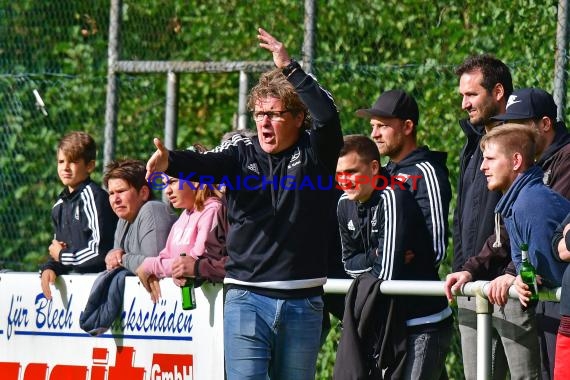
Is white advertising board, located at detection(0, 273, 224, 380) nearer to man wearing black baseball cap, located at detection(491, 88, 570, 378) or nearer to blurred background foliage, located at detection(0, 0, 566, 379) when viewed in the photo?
blurred background foliage, located at detection(0, 0, 566, 379)

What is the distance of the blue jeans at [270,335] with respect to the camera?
548 cm

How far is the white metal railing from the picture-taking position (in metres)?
5.29

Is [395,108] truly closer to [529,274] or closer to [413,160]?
[413,160]

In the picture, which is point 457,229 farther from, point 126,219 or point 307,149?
point 126,219

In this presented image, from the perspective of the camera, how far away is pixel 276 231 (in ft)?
18.0

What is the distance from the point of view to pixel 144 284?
6.89m

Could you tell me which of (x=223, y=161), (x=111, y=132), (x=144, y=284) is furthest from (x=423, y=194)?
(x=111, y=132)

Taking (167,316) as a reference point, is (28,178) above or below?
above

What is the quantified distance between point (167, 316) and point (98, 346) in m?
0.54

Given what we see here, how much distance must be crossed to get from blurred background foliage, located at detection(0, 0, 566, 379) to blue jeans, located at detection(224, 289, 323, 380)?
259 centimetres

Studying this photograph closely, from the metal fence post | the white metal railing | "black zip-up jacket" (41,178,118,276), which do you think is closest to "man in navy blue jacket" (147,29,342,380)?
the white metal railing

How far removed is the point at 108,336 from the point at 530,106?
106 inches

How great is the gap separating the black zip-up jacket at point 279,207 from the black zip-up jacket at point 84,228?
2099 mm

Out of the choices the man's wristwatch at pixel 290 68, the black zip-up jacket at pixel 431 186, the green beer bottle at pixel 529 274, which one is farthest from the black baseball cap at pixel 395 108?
the green beer bottle at pixel 529 274
